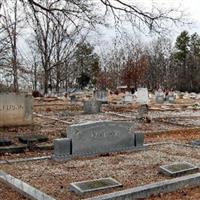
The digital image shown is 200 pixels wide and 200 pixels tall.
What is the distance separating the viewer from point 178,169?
732 centimetres

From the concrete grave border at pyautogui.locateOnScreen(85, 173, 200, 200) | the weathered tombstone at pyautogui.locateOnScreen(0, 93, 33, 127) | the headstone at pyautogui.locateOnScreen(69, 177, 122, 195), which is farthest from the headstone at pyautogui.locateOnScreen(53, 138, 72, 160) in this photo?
the weathered tombstone at pyautogui.locateOnScreen(0, 93, 33, 127)

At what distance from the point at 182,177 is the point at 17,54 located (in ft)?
34.9

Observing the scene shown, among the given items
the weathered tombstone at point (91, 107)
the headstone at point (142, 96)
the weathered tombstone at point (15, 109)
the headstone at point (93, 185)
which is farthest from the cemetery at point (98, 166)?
the headstone at point (142, 96)

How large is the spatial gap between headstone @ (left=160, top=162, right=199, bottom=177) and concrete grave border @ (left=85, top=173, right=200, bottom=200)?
238 millimetres

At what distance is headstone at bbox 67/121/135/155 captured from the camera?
8852 mm

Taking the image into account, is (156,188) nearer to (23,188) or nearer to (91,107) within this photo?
(23,188)

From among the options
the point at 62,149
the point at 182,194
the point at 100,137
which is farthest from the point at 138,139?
the point at 182,194

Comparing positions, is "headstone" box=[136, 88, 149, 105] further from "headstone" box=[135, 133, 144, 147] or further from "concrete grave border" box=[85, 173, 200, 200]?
"concrete grave border" box=[85, 173, 200, 200]

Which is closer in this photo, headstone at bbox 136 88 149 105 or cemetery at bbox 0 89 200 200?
cemetery at bbox 0 89 200 200

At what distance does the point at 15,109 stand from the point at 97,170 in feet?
27.1

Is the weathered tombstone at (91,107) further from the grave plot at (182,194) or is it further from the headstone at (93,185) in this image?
the grave plot at (182,194)

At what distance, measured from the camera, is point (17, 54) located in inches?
634

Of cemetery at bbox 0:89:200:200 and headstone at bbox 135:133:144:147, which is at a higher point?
headstone at bbox 135:133:144:147

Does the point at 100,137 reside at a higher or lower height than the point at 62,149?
higher
